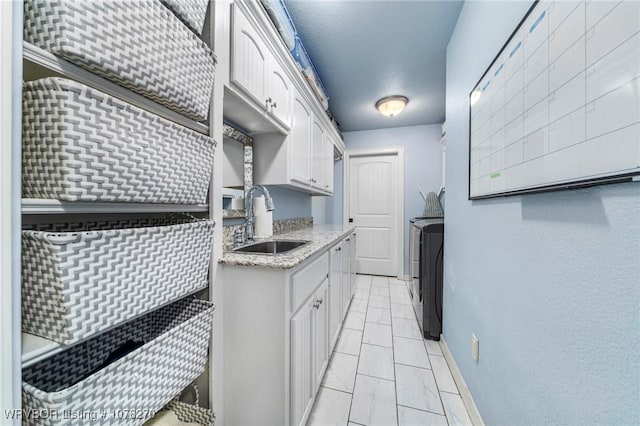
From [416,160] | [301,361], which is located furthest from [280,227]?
[416,160]

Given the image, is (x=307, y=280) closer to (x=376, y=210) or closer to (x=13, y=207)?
(x=13, y=207)

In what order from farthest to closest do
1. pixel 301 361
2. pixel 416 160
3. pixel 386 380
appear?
pixel 416 160, pixel 386 380, pixel 301 361

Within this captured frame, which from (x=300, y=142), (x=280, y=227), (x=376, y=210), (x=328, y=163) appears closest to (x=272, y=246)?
(x=280, y=227)

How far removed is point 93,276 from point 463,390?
72.0 inches

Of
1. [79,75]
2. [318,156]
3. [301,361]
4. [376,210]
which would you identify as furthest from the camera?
[376,210]

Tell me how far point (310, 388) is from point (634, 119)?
4.88 ft

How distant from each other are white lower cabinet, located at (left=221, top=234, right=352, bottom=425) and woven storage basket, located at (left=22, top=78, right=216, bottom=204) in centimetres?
→ 52

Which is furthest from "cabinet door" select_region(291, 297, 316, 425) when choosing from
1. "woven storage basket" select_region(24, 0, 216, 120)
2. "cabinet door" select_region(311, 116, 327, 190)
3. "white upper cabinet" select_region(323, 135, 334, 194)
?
"white upper cabinet" select_region(323, 135, 334, 194)

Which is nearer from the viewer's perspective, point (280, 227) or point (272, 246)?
point (272, 246)

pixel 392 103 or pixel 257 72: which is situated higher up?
pixel 392 103

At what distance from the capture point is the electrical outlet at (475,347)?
1.20m

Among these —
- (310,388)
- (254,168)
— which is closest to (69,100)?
(254,168)

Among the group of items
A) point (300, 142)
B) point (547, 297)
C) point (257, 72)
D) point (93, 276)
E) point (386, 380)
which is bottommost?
point (386, 380)

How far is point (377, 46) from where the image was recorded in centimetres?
194
